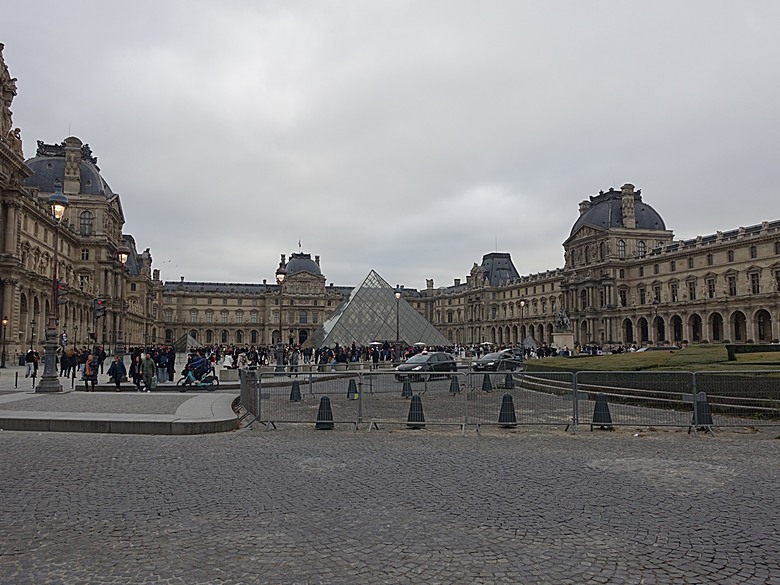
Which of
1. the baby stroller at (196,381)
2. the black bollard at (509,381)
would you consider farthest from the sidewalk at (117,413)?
the black bollard at (509,381)

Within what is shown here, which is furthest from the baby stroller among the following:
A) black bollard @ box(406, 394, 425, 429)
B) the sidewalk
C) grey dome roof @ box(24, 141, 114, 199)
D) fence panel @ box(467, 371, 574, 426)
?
grey dome roof @ box(24, 141, 114, 199)

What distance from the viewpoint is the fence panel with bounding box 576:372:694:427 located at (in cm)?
1120

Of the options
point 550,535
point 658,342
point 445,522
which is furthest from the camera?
point 658,342

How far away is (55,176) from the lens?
6150 centimetres

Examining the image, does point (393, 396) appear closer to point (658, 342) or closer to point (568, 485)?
point (568, 485)

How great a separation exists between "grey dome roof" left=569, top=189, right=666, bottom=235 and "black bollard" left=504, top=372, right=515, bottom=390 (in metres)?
71.5

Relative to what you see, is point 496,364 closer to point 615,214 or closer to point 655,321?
point 655,321

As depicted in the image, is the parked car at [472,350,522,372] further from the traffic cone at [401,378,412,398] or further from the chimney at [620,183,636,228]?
the chimney at [620,183,636,228]

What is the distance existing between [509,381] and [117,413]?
7.91m

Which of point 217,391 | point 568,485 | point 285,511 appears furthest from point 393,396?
point 217,391

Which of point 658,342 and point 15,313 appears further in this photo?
point 658,342

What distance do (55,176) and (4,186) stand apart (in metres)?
25.2

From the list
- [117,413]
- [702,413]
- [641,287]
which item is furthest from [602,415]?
[641,287]

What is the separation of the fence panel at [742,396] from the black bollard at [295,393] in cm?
757
